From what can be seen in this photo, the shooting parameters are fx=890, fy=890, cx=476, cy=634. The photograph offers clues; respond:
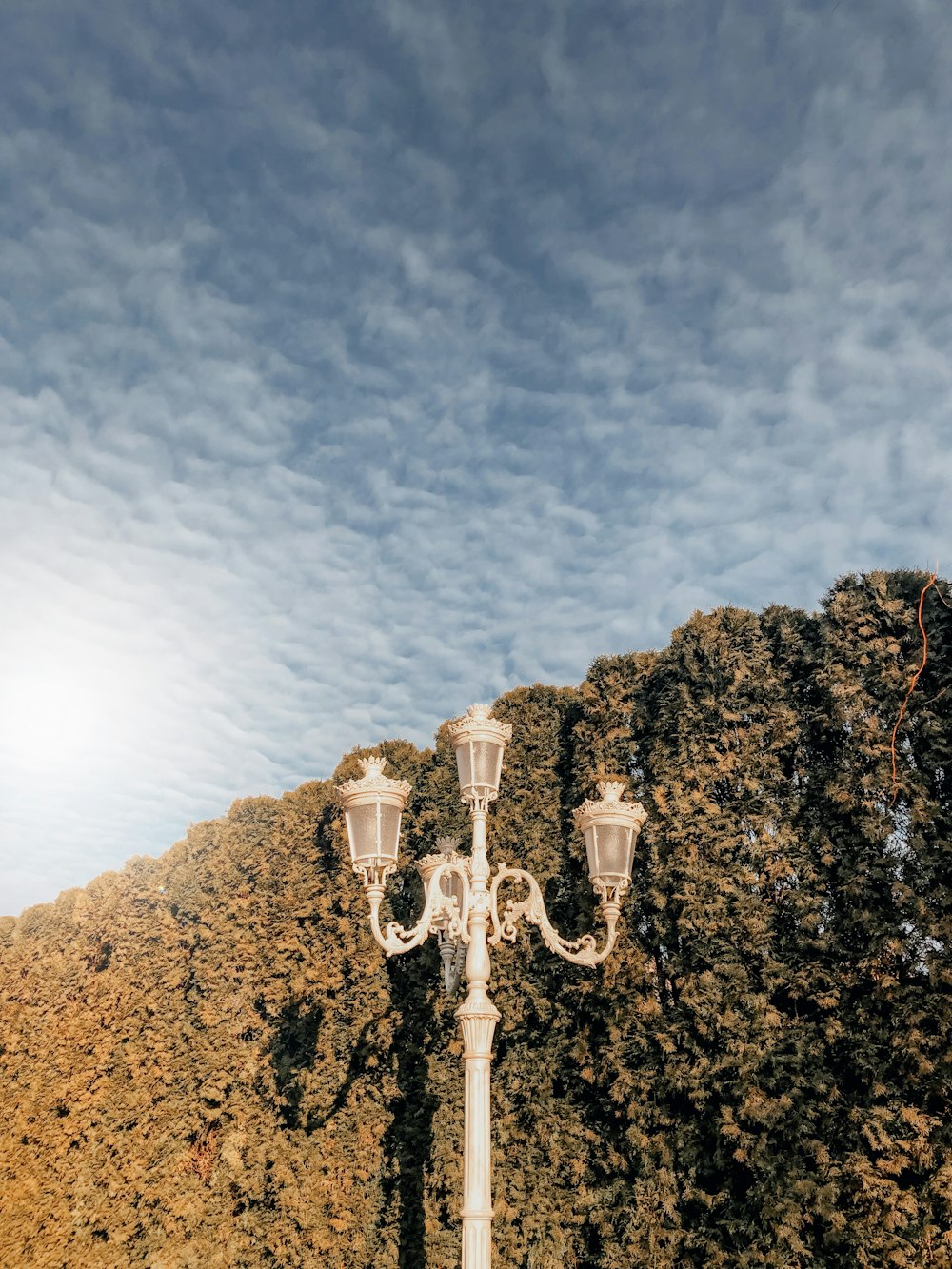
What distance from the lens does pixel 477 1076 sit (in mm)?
5469

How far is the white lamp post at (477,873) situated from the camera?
18.0 feet

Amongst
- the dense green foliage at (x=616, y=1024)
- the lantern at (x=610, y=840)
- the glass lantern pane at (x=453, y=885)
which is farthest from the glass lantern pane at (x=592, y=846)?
the dense green foliage at (x=616, y=1024)

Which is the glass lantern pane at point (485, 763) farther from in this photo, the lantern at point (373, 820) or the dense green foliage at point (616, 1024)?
the dense green foliage at point (616, 1024)

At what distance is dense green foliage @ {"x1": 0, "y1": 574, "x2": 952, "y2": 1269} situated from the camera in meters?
7.17

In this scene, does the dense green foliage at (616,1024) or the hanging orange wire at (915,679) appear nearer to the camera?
the dense green foliage at (616,1024)

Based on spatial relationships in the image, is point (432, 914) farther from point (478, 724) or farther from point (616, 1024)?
point (616, 1024)

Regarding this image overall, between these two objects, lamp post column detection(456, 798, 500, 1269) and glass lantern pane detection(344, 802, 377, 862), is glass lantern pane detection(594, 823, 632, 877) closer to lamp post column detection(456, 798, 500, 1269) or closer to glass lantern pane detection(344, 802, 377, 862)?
lamp post column detection(456, 798, 500, 1269)

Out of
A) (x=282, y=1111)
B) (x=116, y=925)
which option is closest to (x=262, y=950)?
(x=282, y=1111)

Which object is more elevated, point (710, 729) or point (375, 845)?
point (710, 729)

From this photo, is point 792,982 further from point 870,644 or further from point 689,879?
point 870,644

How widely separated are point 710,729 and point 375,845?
438cm

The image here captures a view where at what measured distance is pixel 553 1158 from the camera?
8445mm

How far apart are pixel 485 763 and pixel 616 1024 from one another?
3782 millimetres

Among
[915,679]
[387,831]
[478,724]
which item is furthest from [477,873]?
[915,679]
